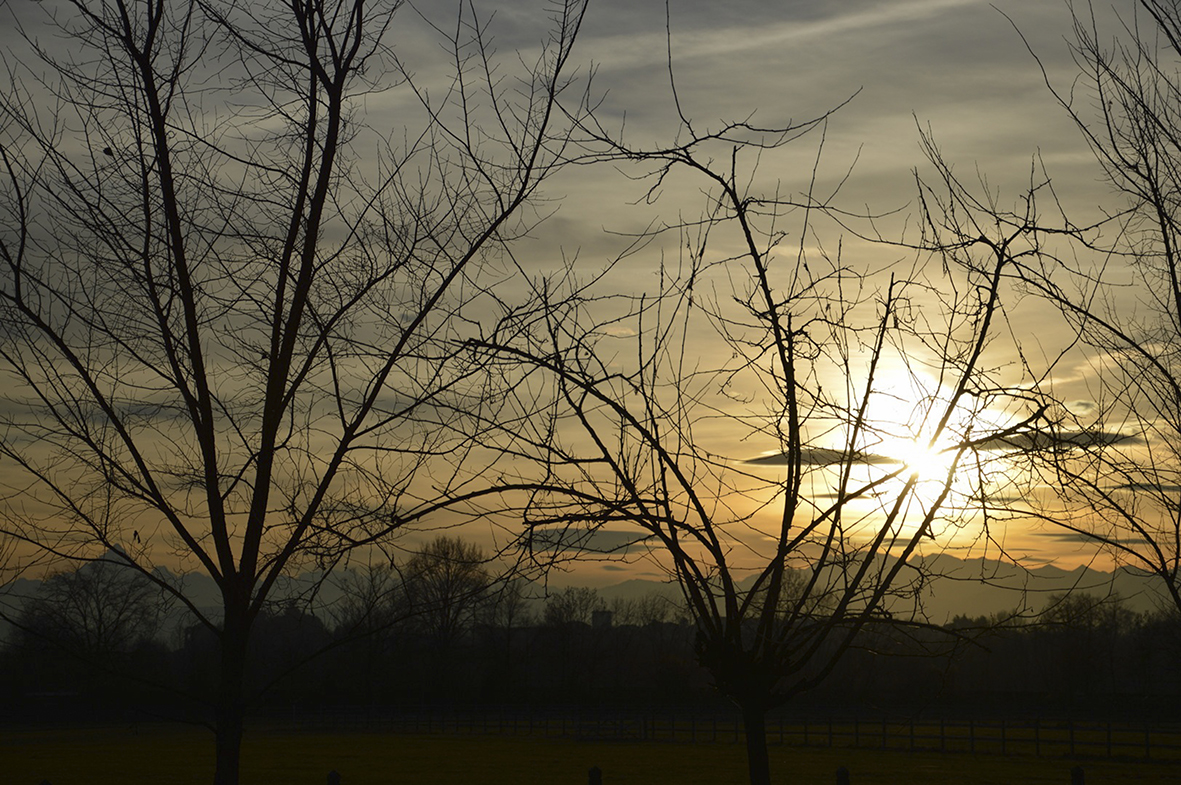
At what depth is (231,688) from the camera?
14.3ft

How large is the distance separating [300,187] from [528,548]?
215 centimetres

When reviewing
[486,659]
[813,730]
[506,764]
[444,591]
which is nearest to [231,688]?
[444,591]

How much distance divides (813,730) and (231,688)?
176 feet

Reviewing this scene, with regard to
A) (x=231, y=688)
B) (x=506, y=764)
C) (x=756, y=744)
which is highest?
(x=231, y=688)

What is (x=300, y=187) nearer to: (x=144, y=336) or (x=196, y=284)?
(x=196, y=284)

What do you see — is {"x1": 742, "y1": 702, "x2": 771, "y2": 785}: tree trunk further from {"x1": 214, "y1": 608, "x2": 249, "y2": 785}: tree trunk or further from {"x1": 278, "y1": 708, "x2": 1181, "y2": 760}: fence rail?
{"x1": 278, "y1": 708, "x2": 1181, "y2": 760}: fence rail

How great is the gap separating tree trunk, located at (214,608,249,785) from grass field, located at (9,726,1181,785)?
27.5m

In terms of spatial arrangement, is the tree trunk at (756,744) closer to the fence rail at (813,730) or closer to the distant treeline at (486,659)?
the distant treeline at (486,659)

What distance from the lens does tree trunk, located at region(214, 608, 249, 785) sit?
14.1ft

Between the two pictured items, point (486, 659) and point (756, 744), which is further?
point (486, 659)

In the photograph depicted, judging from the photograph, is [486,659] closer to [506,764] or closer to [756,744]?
[506,764]

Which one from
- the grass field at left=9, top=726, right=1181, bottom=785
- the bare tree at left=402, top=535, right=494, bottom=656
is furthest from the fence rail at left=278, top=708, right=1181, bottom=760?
the bare tree at left=402, top=535, right=494, bottom=656

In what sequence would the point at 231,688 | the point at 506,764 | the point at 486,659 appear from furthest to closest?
the point at 486,659 → the point at 506,764 → the point at 231,688

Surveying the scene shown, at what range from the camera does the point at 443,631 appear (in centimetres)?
492
